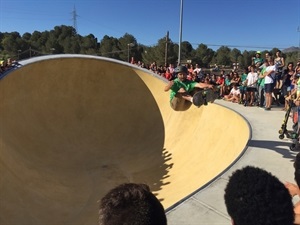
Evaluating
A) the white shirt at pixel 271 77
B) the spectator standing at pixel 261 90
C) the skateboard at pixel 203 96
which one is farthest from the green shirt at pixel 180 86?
the spectator standing at pixel 261 90

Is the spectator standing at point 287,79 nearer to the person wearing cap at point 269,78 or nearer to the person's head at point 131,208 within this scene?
the person wearing cap at point 269,78

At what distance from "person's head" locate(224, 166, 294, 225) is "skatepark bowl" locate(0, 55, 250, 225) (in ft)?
11.9

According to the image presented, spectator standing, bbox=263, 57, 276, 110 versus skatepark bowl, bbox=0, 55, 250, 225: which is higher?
spectator standing, bbox=263, 57, 276, 110

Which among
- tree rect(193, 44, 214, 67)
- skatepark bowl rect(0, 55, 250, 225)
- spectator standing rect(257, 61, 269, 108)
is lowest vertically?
skatepark bowl rect(0, 55, 250, 225)

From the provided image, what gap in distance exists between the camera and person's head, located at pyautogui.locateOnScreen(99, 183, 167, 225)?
120cm

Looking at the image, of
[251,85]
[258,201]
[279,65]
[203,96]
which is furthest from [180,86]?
[279,65]

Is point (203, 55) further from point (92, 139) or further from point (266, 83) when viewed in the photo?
point (92, 139)

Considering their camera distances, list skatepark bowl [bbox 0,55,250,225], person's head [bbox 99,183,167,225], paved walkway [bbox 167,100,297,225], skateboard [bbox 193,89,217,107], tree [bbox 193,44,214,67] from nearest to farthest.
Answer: person's head [bbox 99,183,167,225], paved walkway [bbox 167,100,297,225], skateboard [bbox 193,89,217,107], skatepark bowl [bbox 0,55,250,225], tree [bbox 193,44,214,67]

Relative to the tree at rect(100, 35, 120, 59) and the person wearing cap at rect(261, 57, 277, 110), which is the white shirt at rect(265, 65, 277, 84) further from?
the tree at rect(100, 35, 120, 59)

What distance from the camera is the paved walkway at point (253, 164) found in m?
3.36

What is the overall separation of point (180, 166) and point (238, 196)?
6.17 meters

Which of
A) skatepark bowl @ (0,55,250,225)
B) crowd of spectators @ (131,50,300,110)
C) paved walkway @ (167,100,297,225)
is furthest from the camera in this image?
crowd of spectators @ (131,50,300,110)

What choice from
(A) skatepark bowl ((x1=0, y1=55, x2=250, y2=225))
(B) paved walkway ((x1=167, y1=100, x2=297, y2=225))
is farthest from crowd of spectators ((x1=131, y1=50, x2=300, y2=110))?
(A) skatepark bowl ((x1=0, y1=55, x2=250, y2=225))

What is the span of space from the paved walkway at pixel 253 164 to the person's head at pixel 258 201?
6.43ft
